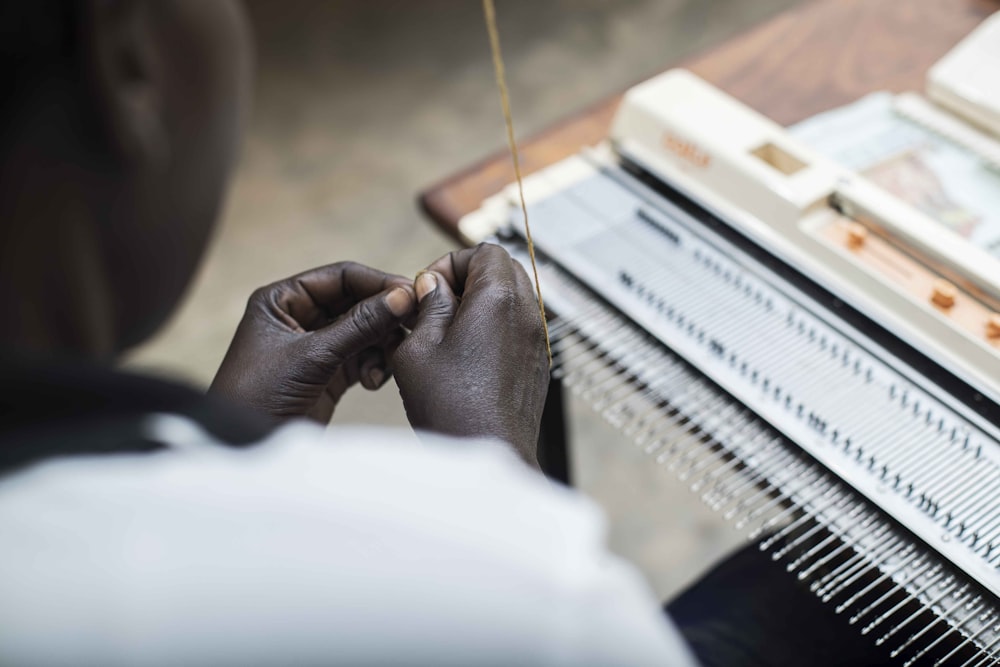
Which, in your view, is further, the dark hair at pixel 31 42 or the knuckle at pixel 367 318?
the knuckle at pixel 367 318

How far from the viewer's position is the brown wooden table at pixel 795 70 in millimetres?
1457

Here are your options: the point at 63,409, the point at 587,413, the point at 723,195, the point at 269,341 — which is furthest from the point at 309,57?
the point at 63,409

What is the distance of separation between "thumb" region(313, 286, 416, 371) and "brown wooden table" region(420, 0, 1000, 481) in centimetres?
44

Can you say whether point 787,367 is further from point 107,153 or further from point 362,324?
point 107,153

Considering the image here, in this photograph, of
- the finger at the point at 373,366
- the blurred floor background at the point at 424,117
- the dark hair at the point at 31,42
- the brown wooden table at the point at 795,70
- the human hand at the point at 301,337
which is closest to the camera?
the dark hair at the point at 31,42

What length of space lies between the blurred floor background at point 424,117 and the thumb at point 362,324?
993 mm

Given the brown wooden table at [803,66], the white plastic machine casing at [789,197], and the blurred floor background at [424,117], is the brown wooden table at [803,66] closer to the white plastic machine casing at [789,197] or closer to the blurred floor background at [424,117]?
the white plastic machine casing at [789,197]

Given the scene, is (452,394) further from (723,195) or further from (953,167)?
(953,167)

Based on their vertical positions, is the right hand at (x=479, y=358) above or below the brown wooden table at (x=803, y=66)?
above

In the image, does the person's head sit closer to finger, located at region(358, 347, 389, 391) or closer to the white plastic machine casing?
finger, located at region(358, 347, 389, 391)

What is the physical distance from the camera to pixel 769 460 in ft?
3.59

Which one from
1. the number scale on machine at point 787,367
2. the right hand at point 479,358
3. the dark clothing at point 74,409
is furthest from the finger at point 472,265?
the dark clothing at point 74,409

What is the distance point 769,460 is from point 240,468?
74 cm

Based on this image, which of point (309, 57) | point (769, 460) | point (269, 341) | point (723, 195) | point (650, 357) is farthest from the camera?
point (309, 57)
